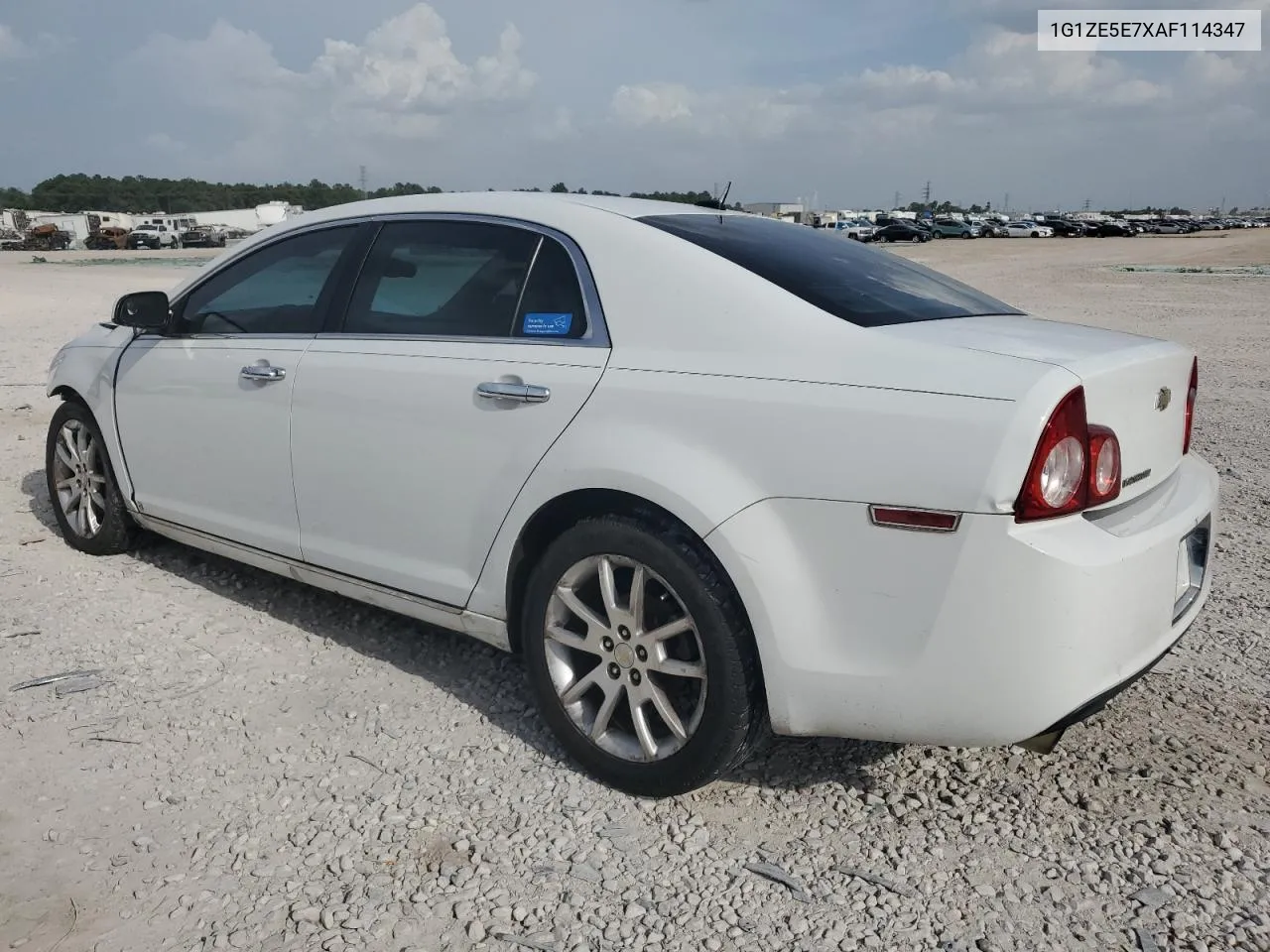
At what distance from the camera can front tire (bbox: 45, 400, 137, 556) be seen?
4.98 m

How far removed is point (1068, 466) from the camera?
8.08ft

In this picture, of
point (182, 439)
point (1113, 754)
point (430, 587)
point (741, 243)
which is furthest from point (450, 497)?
point (1113, 754)

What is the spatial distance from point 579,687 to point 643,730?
9.8 inches

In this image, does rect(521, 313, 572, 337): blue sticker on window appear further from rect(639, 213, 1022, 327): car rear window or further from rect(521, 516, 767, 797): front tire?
rect(521, 516, 767, 797): front tire

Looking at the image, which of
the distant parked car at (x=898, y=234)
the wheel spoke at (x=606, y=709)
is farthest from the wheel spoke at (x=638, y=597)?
the distant parked car at (x=898, y=234)

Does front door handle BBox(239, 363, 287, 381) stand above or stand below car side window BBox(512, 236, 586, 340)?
below

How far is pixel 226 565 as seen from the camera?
5.11 meters

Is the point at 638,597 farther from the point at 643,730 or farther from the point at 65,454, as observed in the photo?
the point at 65,454

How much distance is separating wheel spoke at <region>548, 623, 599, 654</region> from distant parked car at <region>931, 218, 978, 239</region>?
7205 centimetres

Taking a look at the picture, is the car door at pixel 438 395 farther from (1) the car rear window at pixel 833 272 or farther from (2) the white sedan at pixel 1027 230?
(2) the white sedan at pixel 1027 230

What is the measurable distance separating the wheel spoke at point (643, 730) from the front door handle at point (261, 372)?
184 centimetres

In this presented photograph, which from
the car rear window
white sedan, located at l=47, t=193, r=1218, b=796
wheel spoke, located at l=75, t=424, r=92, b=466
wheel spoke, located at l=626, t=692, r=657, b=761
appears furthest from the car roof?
wheel spoke, located at l=75, t=424, r=92, b=466

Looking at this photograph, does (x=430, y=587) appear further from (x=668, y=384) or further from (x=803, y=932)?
(x=803, y=932)

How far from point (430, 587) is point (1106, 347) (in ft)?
7.02
